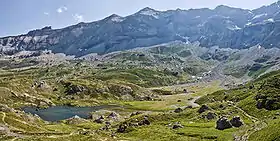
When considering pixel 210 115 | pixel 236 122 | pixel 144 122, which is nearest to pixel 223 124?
pixel 236 122

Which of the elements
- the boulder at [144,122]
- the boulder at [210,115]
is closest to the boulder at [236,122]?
the boulder at [210,115]

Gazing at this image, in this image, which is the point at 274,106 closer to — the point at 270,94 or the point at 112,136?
the point at 270,94

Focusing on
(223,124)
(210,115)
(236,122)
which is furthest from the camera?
(210,115)

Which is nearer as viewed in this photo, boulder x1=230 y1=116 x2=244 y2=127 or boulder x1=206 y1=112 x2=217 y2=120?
boulder x1=230 y1=116 x2=244 y2=127

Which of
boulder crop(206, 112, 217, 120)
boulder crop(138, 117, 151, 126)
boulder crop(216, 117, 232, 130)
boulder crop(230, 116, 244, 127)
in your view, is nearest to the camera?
boulder crop(216, 117, 232, 130)

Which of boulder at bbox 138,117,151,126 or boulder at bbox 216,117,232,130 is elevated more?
boulder at bbox 216,117,232,130

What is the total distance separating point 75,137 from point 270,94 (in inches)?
3853

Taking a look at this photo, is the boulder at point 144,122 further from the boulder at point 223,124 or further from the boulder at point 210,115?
the boulder at point 223,124

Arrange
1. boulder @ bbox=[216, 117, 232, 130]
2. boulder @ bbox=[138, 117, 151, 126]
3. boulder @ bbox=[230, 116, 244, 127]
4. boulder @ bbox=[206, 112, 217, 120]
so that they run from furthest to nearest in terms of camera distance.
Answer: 1. boulder @ bbox=[138, 117, 151, 126]
2. boulder @ bbox=[206, 112, 217, 120]
3. boulder @ bbox=[230, 116, 244, 127]
4. boulder @ bbox=[216, 117, 232, 130]

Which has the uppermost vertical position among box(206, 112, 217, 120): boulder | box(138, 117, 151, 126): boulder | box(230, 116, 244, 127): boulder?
box(230, 116, 244, 127): boulder

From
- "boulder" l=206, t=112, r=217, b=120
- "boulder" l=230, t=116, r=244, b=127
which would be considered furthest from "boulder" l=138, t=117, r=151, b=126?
"boulder" l=230, t=116, r=244, b=127

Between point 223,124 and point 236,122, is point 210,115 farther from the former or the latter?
point 223,124

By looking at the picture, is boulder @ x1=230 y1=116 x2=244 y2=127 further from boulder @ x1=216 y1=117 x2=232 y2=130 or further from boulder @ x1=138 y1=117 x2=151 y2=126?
boulder @ x1=138 y1=117 x2=151 y2=126

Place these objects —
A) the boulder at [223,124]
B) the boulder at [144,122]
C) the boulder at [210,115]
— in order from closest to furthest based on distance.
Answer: the boulder at [223,124] → the boulder at [210,115] → the boulder at [144,122]
